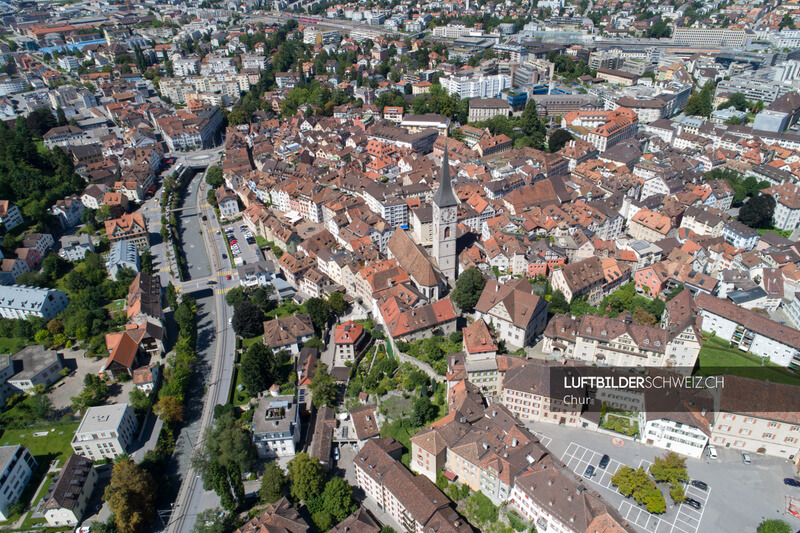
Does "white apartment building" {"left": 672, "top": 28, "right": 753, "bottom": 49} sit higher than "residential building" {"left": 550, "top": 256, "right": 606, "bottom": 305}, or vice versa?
"white apartment building" {"left": 672, "top": 28, "right": 753, "bottom": 49}

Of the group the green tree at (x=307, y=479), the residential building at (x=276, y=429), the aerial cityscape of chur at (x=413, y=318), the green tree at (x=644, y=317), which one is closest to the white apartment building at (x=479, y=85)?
the aerial cityscape of chur at (x=413, y=318)

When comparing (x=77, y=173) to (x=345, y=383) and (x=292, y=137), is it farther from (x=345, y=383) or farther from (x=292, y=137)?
(x=345, y=383)

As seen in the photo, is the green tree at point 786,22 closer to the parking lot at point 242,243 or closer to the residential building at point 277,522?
the parking lot at point 242,243

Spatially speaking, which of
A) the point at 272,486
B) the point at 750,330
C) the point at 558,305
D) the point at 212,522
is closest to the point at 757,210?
the point at 750,330

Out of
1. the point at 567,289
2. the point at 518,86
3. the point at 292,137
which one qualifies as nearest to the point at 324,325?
the point at 567,289

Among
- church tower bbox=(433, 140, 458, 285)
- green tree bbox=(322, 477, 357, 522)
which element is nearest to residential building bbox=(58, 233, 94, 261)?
church tower bbox=(433, 140, 458, 285)

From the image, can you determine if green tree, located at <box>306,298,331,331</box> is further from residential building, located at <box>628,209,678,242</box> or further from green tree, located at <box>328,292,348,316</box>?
residential building, located at <box>628,209,678,242</box>

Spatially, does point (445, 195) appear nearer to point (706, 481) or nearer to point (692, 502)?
point (706, 481)
